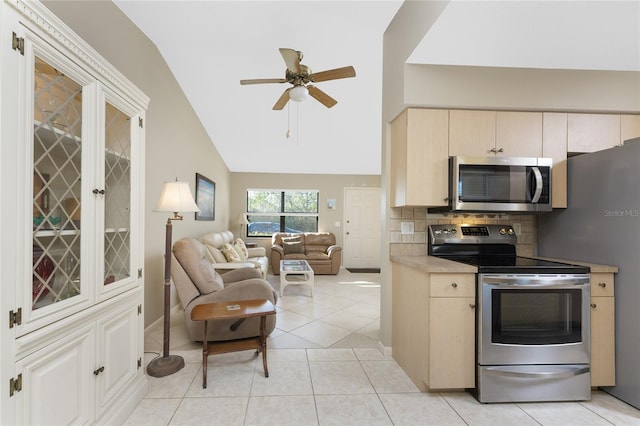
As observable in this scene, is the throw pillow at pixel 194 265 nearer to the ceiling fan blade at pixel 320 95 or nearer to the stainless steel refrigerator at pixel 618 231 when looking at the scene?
the ceiling fan blade at pixel 320 95

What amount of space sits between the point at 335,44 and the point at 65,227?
268cm

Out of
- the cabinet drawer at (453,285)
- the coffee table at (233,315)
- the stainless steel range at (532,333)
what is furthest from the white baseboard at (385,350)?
the coffee table at (233,315)

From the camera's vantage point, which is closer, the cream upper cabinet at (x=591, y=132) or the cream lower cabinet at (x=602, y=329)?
the cream lower cabinet at (x=602, y=329)

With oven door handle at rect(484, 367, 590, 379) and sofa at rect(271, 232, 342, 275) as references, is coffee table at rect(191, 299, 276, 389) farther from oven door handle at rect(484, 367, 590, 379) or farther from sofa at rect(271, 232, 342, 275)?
sofa at rect(271, 232, 342, 275)

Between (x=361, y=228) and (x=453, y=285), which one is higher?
(x=361, y=228)

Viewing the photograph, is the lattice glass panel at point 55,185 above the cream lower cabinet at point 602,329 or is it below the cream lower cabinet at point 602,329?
above

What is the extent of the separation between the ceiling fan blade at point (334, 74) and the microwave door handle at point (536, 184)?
1.60 metres

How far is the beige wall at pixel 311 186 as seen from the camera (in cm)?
688

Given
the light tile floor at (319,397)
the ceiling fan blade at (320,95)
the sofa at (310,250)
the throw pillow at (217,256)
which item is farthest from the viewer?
the sofa at (310,250)

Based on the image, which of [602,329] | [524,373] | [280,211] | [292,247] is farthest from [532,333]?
[280,211]

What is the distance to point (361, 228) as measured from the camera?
697 centimetres

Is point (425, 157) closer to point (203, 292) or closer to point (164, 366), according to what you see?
point (203, 292)

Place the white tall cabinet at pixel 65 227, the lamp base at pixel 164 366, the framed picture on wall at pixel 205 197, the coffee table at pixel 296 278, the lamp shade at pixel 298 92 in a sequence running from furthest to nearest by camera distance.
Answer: the framed picture on wall at pixel 205 197
the coffee table at pixel 296 278
the lamp shade at pixel 298 92
the lamp base at pixel 164 366
the white tall cabinet at pixel 65 227

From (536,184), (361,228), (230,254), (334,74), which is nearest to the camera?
(536,184)
